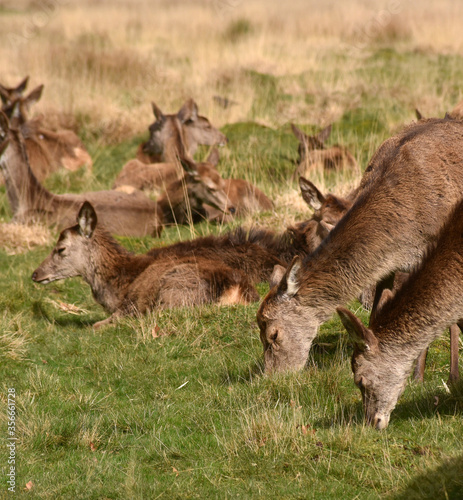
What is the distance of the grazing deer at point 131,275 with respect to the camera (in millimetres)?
9047

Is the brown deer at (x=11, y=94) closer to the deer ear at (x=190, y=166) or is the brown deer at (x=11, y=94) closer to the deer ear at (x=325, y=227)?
the deer ear at (x=190, y=166)

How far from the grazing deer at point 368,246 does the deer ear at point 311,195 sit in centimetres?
201

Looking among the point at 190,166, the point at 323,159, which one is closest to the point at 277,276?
the point at 190,166

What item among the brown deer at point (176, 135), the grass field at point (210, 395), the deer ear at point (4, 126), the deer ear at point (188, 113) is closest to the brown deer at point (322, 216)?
the grass field at point (210, 395)

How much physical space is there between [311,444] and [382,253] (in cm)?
199

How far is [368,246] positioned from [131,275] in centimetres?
390

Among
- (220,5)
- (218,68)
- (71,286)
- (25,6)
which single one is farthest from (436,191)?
(25,6)

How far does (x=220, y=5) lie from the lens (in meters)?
36.3

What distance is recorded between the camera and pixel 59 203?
524 inches

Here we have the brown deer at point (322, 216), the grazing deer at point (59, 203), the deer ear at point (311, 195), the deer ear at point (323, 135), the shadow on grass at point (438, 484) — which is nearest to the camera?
the shadow on grass at point (438, 484)

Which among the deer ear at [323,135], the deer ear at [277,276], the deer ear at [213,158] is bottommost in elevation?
the deer ear at [213,158]

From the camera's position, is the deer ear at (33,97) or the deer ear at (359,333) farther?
the deer ear at (33,97)

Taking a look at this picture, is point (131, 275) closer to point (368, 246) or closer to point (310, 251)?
point (310, 251)

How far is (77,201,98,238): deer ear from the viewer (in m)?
9.58
